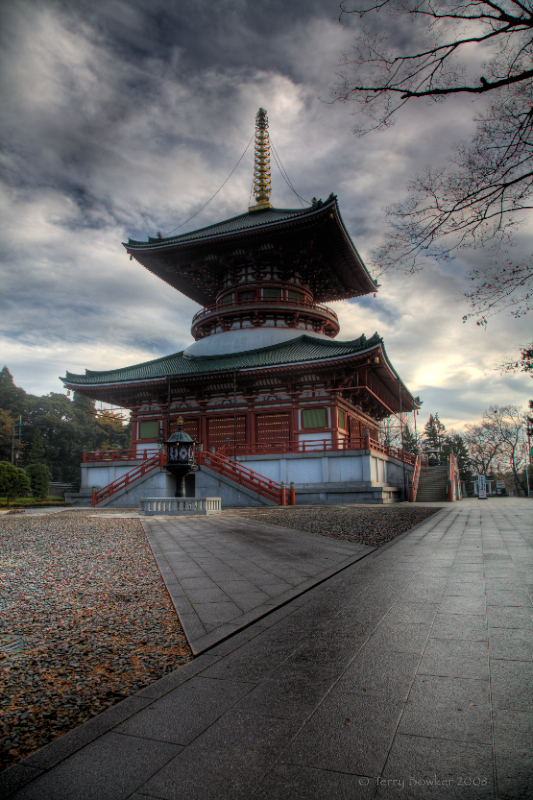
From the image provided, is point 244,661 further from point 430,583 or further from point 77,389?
point 77,389

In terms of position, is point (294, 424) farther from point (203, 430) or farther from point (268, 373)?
point (203, 430)

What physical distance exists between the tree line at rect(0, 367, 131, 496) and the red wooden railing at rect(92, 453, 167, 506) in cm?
3745

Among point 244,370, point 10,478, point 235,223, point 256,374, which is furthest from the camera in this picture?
point 235,223

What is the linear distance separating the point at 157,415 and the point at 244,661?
27.9 meters

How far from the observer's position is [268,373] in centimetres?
2669

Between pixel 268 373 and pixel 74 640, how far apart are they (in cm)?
2293

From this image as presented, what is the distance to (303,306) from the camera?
32.6 metres

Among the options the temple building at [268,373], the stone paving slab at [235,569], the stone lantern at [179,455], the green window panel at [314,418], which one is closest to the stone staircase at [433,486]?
the temple building at [268,373]

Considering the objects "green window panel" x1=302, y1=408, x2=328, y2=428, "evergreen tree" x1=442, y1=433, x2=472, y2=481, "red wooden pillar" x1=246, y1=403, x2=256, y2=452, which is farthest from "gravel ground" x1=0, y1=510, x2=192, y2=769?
"evergreen tree" x1=442, y1=433, x2=472, y2=481

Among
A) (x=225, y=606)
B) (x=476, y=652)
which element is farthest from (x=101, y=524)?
(x=476, y=652)

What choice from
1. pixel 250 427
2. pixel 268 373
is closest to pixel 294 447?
pixel 250 427

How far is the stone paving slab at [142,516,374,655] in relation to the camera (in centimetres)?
464

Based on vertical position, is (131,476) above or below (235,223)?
below

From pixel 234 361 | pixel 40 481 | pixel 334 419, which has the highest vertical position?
pixel 234 361
